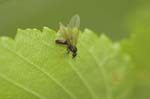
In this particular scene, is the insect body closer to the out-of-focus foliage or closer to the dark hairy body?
the dark hairy body

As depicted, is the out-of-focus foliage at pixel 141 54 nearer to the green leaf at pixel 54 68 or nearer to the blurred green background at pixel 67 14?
the green leaf at pixel 54 68

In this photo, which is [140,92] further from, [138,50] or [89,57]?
[89,57]

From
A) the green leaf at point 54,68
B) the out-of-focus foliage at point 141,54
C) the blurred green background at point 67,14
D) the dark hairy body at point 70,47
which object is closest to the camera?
the green leaf at point 54,68

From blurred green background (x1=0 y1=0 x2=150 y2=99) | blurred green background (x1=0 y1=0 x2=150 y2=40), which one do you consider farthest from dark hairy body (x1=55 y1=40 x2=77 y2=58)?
blurred green background (x1=0 y1=0 x2=150 y2=40)

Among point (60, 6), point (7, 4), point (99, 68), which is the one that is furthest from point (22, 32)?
point (60, 6)

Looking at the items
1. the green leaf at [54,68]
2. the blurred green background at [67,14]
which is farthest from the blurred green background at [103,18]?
the green leaf at [54,68]

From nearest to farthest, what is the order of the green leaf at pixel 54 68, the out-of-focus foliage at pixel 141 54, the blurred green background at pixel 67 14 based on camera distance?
1. the green leaf at pixel 54 68
2. the out-of-focus foliage at pixel 141 54
3. the blurred green background at pixel 67 14

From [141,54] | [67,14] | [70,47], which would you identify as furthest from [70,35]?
[67,14]
